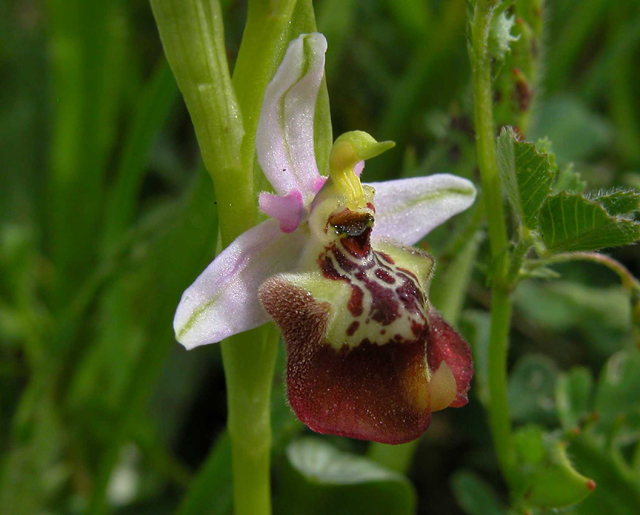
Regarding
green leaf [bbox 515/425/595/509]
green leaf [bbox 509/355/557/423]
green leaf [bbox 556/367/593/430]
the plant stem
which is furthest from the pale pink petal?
green leaf [bbox 509/355/557/423]

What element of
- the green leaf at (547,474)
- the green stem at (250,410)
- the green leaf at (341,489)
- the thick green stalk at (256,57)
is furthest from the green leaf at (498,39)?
the green leaf at (341,489)

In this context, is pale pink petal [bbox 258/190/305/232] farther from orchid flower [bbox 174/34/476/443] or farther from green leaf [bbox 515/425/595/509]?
green leaf [bbox 515/425/595/509]

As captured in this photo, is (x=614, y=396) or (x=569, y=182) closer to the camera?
(x=569, y=182)

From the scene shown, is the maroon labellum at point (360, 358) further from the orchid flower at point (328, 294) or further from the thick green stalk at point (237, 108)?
the thick green stalk at point (237, 108)

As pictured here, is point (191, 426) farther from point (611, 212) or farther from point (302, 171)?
point (611, 212)

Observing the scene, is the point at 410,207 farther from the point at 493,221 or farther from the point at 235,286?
the point at 235,286

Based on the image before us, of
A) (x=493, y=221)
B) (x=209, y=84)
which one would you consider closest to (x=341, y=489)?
(x=493, y=221)
